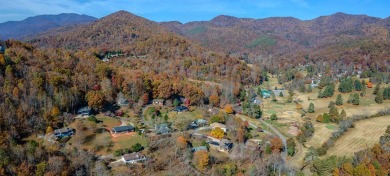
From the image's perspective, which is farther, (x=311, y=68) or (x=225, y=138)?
(x=311, y=68)

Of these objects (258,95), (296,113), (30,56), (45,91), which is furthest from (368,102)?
(30,56)

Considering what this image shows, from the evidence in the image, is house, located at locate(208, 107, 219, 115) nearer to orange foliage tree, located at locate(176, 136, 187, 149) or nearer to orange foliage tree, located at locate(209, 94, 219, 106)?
orange foliage tree, located at locate(209, 94, 219, 106)

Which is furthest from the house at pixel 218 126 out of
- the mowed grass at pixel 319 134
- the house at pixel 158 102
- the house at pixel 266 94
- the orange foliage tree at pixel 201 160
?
the house at pixel 266 94

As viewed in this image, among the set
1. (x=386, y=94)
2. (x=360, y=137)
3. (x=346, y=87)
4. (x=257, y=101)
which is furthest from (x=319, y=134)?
(x=346, y=87)

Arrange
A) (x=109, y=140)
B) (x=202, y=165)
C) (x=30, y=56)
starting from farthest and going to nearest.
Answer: (x=30, y=56) → (x=109, y=140) → (x=202, y=165)

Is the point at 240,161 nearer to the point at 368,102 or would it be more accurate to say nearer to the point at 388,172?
the point at 388,172

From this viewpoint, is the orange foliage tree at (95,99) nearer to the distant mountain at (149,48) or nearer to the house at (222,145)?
the house at (222,145)
